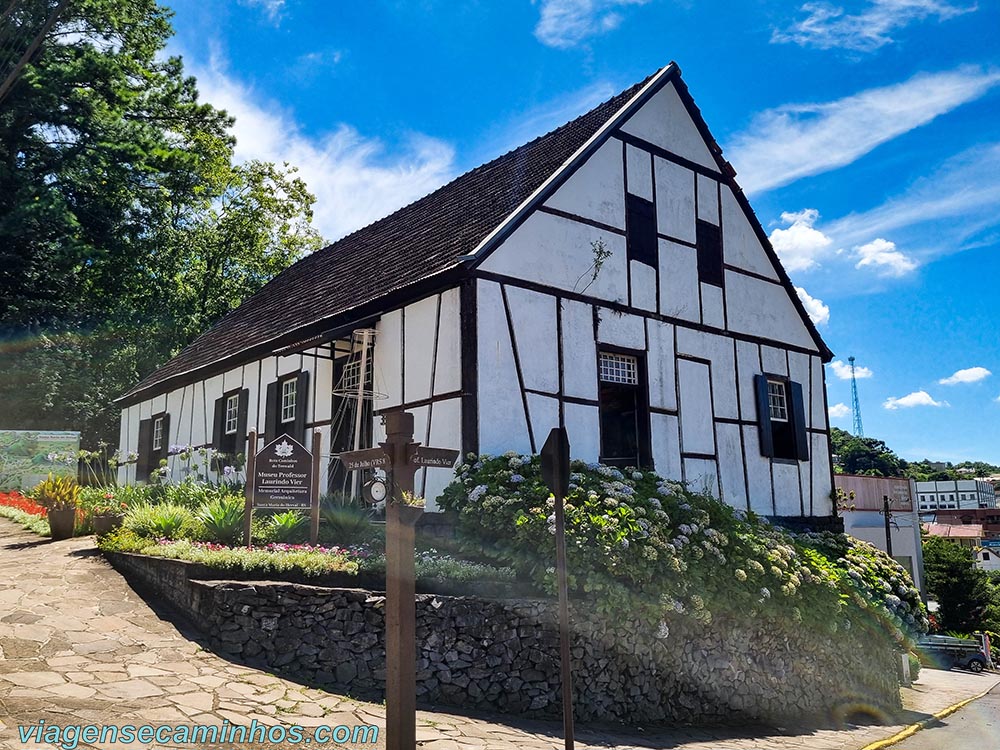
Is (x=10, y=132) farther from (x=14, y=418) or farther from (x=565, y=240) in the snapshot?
(x=565, y=240)

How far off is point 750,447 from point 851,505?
14.1m

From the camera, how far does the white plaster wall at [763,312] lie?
15731 millimetres

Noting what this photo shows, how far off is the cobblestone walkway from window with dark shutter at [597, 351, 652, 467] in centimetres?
541

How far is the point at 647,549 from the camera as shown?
29.0ft

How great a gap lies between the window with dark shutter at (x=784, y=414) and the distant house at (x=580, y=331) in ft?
0.13

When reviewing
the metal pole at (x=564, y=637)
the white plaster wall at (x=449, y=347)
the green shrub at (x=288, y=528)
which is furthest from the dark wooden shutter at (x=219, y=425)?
the metal pole at (x=564, y=637)

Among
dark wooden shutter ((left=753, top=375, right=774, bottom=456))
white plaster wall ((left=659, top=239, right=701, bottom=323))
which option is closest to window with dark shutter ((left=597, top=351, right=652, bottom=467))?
white plaster wall ((left=659, top=239, right=701, bottom=323))

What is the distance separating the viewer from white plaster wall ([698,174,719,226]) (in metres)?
15.5

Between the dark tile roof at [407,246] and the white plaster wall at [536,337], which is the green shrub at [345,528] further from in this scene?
the dark tile roof at [407,246]

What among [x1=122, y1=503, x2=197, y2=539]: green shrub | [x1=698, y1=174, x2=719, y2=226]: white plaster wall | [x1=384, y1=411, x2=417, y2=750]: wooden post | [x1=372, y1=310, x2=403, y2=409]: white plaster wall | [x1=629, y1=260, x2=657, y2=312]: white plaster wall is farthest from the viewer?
[x1=698, y1=174, x2=719, y2=226]: white plaster wall

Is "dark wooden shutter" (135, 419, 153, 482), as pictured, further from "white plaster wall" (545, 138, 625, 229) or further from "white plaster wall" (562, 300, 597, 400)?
"white plaster wall" (545, 138, 625, 229)

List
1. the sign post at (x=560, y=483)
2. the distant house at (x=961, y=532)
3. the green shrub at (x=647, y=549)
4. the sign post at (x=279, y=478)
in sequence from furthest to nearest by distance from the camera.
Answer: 1. the distant house at (x=961, y=532)
2. the sign post at (x=279, y=478)
3. the green shrub at (x=647, y=549)
4. the sign post at (x=560, y=483)

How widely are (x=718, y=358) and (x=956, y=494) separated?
120981mm

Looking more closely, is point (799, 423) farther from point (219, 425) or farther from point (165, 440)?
point (165, 440)
